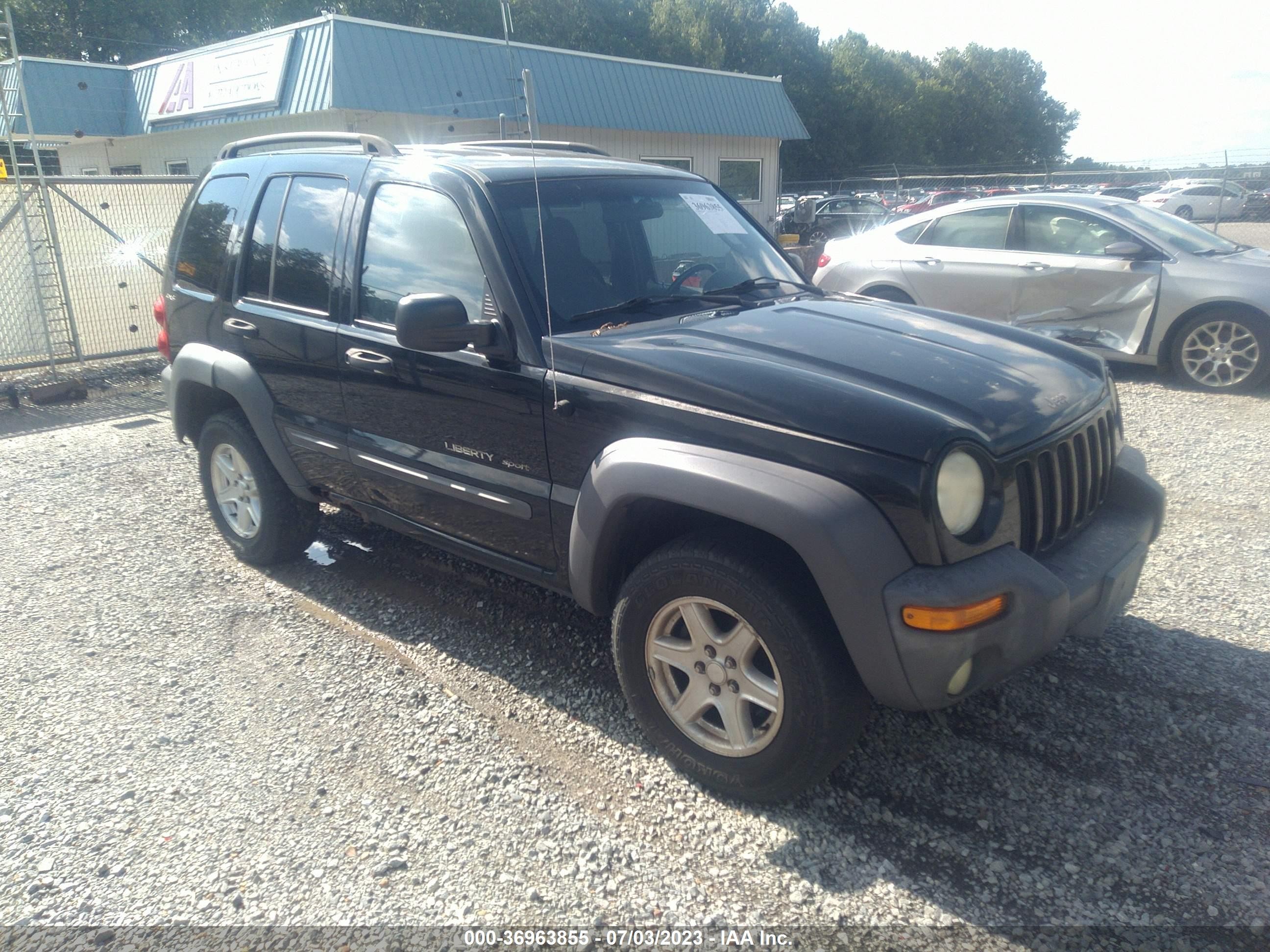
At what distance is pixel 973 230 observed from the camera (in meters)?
8.73

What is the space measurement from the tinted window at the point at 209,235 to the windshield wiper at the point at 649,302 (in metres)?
2.22

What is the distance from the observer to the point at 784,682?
262 centimetres

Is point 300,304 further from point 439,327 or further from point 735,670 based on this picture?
point 735,670

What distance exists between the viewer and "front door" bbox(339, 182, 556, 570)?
3273mm

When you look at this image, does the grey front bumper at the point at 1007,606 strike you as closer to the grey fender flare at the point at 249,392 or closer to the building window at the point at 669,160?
the grey fender flare at the point at 249,392

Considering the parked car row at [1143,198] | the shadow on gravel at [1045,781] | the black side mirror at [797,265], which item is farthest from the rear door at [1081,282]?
the parked car row at [1143,198]

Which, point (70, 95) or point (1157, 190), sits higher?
point (70, 95)

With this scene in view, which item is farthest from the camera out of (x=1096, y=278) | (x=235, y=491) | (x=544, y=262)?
(x=1096, y=278)

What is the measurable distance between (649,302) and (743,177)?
67.0 ft

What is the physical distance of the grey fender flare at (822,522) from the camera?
7.90 ft

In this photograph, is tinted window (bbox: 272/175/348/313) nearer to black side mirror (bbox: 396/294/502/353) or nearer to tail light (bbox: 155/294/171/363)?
black side mirror (bbox: 396/294/502/353)

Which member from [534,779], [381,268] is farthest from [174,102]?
[534,779]

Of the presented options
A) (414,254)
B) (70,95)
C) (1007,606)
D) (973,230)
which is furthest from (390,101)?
(1007,606)

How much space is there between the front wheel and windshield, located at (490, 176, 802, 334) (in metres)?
1.03
